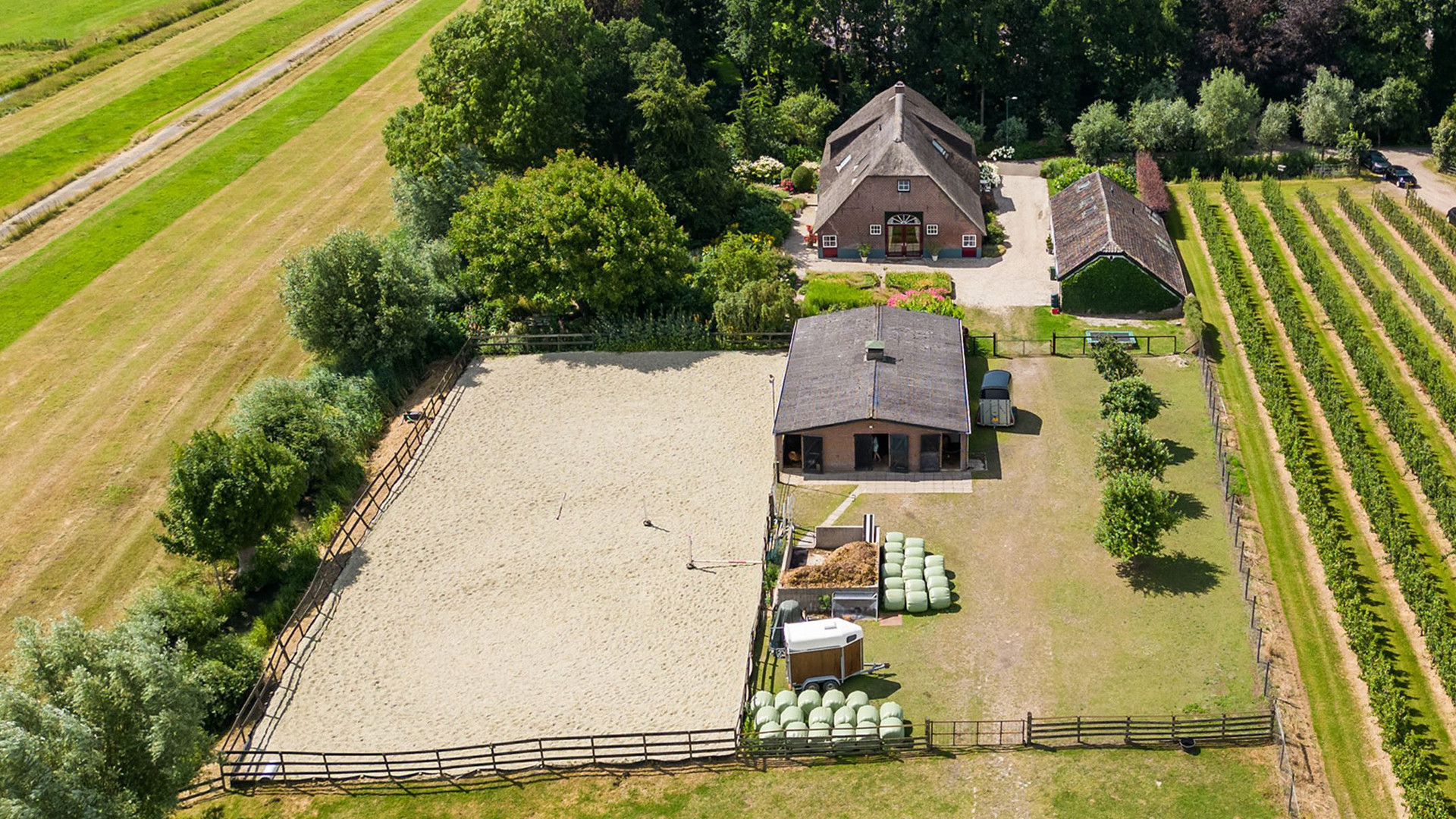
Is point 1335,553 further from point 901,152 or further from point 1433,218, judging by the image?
point 1433,218

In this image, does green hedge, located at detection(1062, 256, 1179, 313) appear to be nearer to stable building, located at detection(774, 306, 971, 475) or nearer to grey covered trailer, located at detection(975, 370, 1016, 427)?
stable building, located at detection(774, 306, 971, 475)

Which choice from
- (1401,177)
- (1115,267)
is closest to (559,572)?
(1115,267)

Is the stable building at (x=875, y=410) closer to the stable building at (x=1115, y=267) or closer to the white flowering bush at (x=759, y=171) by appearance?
the stable building at (x=1115, y=267)

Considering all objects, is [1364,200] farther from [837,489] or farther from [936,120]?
[837,489]

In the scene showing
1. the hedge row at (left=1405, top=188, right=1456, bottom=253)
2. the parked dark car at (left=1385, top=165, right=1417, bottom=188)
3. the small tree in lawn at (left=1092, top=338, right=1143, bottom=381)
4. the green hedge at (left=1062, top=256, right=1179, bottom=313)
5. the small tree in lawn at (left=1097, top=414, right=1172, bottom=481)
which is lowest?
the small tree in lawn at (left=1097, top=414, right=1172, bottom=481)

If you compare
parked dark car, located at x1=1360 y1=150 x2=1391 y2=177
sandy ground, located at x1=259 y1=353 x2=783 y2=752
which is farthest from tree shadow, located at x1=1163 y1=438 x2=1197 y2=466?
parked dark car, located at x1=1360 y1=150 x2=1391 y2=177

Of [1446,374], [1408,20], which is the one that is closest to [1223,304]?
[1446,374]
